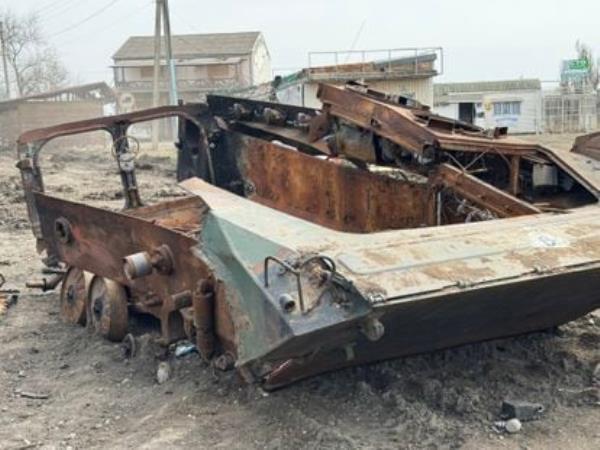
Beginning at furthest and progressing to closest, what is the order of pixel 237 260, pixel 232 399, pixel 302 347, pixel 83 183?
1. pixel 83 183
2. pixel 232 399
3. pixel 237 260
4. pixel 302 347

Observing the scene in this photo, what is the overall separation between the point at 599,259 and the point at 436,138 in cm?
110

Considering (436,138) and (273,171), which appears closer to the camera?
(436,138)

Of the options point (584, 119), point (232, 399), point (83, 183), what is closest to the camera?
point (232, 399)

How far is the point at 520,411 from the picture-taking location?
3688 millimetres

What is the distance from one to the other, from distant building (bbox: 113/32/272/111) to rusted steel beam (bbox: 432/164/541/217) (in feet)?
159

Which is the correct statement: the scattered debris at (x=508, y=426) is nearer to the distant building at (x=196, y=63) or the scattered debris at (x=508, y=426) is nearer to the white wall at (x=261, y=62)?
the distant building at (x=196, y=63)

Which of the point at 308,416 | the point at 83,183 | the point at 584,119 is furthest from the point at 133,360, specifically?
the point at 584,119

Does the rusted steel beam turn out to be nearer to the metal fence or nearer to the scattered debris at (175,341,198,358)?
the scattered debris at (175,341,198,358)

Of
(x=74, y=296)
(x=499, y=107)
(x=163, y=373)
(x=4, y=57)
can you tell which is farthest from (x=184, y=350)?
(x=4, y=57)

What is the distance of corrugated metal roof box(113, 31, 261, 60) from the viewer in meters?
59.9

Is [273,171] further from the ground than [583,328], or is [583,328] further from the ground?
[273,171]

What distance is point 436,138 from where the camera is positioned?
4.14m

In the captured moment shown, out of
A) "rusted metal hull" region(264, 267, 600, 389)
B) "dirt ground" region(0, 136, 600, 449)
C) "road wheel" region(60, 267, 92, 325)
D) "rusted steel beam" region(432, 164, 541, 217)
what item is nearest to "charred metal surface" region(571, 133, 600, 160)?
"rusted steel beam" region(432, 164, 541, 217)

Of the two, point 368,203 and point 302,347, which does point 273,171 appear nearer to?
point 368,203
